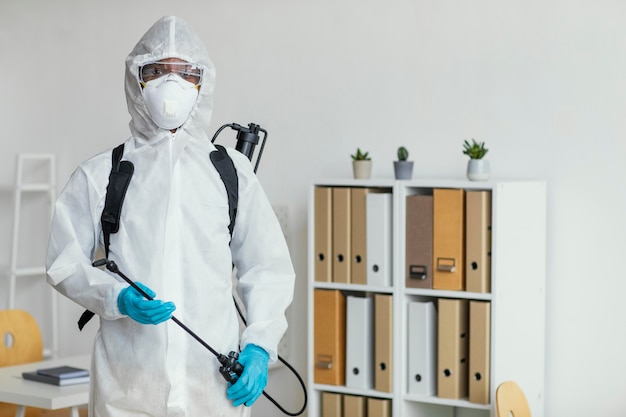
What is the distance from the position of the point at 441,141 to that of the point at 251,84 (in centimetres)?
92

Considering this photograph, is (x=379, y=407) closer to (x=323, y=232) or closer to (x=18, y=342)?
(x=323, y=232)

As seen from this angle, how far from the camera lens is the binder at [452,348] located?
3275mm

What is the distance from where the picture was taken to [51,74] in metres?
4.76

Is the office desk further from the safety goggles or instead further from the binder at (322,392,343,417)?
the safety goggles

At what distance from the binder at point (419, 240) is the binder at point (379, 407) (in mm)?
447

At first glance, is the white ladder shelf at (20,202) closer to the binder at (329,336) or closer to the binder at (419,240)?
the binder at (329,336)

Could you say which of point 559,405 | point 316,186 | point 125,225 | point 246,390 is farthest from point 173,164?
point 559,405

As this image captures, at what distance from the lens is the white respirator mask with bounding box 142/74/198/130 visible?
6.94ft

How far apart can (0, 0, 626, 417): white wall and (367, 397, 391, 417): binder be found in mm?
608

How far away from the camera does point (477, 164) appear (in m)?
3.30

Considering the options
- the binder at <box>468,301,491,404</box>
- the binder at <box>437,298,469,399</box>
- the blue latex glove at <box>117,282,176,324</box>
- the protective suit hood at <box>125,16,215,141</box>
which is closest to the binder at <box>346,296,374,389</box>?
the binder at <box>437,298,469,399</box>

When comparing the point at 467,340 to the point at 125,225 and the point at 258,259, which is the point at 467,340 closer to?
the point at 258,259

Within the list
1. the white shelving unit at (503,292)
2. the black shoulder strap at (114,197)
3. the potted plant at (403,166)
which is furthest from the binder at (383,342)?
the black shoulder strap at (114,197)

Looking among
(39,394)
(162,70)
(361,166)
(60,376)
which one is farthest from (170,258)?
(361,166)
